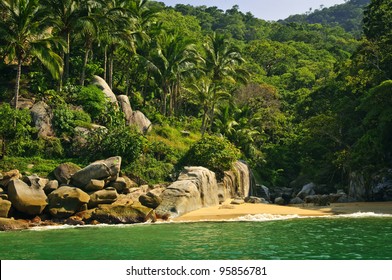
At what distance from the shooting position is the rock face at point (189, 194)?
2336 cm

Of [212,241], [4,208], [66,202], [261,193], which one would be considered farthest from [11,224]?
[261,193]

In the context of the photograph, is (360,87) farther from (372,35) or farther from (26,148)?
(26,148)

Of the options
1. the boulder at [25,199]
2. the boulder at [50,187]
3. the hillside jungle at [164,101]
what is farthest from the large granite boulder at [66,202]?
the hillside jungle at [164,101]

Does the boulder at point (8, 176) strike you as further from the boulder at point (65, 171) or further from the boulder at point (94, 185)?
the boulder at point (94, 185)

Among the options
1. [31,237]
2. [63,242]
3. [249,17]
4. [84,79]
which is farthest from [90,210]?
[249,17]

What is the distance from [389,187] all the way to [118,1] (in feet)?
86.3

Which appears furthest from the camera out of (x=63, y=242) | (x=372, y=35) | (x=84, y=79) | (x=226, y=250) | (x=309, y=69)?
(x=309, y=69)

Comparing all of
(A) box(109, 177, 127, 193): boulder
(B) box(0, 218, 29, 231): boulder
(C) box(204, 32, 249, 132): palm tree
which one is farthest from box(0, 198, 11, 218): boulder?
(C) box(204, 32, 249, 132): palm tree

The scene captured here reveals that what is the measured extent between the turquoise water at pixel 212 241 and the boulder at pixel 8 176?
5944 millimetres

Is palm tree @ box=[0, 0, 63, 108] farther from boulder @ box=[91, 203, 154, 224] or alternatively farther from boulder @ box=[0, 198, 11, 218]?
boulder @ box=[91, 203, 154, 224]

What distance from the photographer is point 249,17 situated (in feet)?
488

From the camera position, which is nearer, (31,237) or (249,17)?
(31,237)

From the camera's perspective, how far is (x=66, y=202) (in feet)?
72.6

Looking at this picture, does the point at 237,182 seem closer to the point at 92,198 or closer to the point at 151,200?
the point at 151,200
